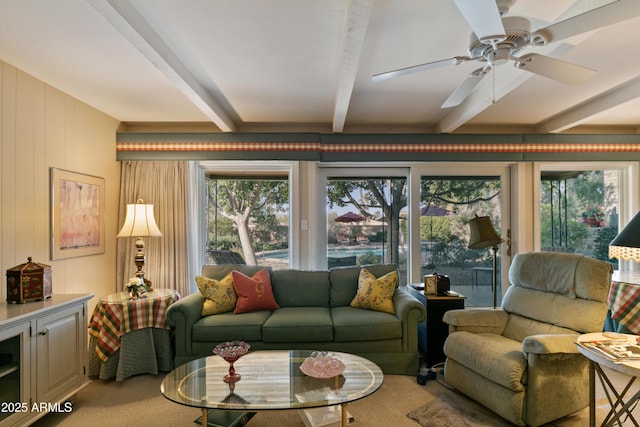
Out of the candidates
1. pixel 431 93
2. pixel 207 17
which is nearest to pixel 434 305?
pixel 431 93

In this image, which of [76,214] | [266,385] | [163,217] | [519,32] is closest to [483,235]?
[519,32]

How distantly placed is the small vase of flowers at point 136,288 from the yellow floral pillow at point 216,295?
486 millimetres

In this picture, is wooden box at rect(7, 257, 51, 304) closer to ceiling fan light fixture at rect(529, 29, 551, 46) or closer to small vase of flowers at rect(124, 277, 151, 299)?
small vase of flowers at rect(124, 277, 151, 299)

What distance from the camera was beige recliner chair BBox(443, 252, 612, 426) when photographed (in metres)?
2.23

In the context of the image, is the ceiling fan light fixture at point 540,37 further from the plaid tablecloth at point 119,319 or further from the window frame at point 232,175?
the plaid tablecloth at point 119,319

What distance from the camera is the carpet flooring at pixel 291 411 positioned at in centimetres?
239

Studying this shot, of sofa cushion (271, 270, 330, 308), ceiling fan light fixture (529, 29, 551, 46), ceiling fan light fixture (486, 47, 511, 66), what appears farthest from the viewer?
sofa cushion (271, 270, 330, 308)

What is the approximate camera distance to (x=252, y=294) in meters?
3.42

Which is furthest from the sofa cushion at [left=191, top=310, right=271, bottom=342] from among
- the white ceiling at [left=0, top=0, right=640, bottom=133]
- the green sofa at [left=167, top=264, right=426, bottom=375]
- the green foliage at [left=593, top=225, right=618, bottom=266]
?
the green foliage at [left=593, top=225, right=618, bottom=266]

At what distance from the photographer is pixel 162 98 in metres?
3.38

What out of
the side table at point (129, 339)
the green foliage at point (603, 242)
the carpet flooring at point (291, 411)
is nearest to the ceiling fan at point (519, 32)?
the carpet flooring at point (291, 411)

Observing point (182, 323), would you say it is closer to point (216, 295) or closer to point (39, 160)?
point (216, 295)

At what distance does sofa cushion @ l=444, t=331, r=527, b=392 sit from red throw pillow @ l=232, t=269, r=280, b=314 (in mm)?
1635

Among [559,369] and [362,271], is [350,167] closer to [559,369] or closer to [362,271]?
[362,271]
